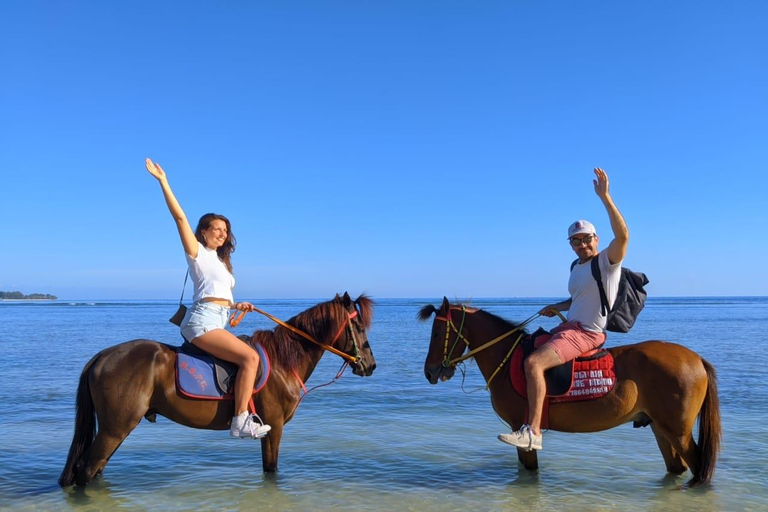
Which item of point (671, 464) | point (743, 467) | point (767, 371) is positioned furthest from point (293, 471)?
point (767, 371)

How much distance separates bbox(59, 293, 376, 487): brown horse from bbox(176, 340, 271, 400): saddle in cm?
7

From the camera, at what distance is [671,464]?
18.0 feet

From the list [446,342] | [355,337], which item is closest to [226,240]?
[355,337]

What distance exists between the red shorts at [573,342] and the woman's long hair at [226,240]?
301 cm

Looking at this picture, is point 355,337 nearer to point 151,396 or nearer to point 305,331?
point 305,331

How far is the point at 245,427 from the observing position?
4672 millimetres

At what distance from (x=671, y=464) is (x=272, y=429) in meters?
3.97

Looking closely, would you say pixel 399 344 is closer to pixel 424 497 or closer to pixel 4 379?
pixel 4 379

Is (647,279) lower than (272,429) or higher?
higher

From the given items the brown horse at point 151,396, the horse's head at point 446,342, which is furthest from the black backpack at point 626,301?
the brown horse at point 151,396

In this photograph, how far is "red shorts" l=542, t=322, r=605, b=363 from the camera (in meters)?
4.80

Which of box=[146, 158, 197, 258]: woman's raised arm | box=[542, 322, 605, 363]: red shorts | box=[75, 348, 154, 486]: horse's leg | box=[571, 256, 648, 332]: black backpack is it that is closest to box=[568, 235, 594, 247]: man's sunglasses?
box=[571, 256, 648, 332]: black backpack

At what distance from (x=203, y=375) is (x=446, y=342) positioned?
2288mm

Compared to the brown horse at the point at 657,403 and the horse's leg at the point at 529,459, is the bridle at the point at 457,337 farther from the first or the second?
→ the horse's leg at the point at 529,459
